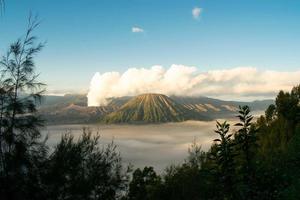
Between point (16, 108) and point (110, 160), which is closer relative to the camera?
point (16, 108)

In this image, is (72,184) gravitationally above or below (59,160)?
below

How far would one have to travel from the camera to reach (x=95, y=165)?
1137 inches

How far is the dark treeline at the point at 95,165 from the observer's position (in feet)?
28.7

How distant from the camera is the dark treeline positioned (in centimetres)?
875

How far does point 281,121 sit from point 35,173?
207 ft

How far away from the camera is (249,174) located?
9.16 metres

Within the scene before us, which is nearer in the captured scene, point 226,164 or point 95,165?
point 226,164

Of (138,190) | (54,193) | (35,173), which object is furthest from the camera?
(138,190)

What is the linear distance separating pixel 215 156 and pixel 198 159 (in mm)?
30117

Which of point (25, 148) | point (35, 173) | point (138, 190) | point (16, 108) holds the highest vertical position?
point (16, 108)

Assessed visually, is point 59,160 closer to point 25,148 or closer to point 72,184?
point 72,184

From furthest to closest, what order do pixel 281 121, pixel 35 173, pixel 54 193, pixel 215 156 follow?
pixel 281 121, pixel 54 193, pixel 35 173, pixel 215 156

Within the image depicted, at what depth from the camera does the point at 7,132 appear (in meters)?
19.6

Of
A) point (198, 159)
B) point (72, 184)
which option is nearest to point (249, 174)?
point (72, 184)
